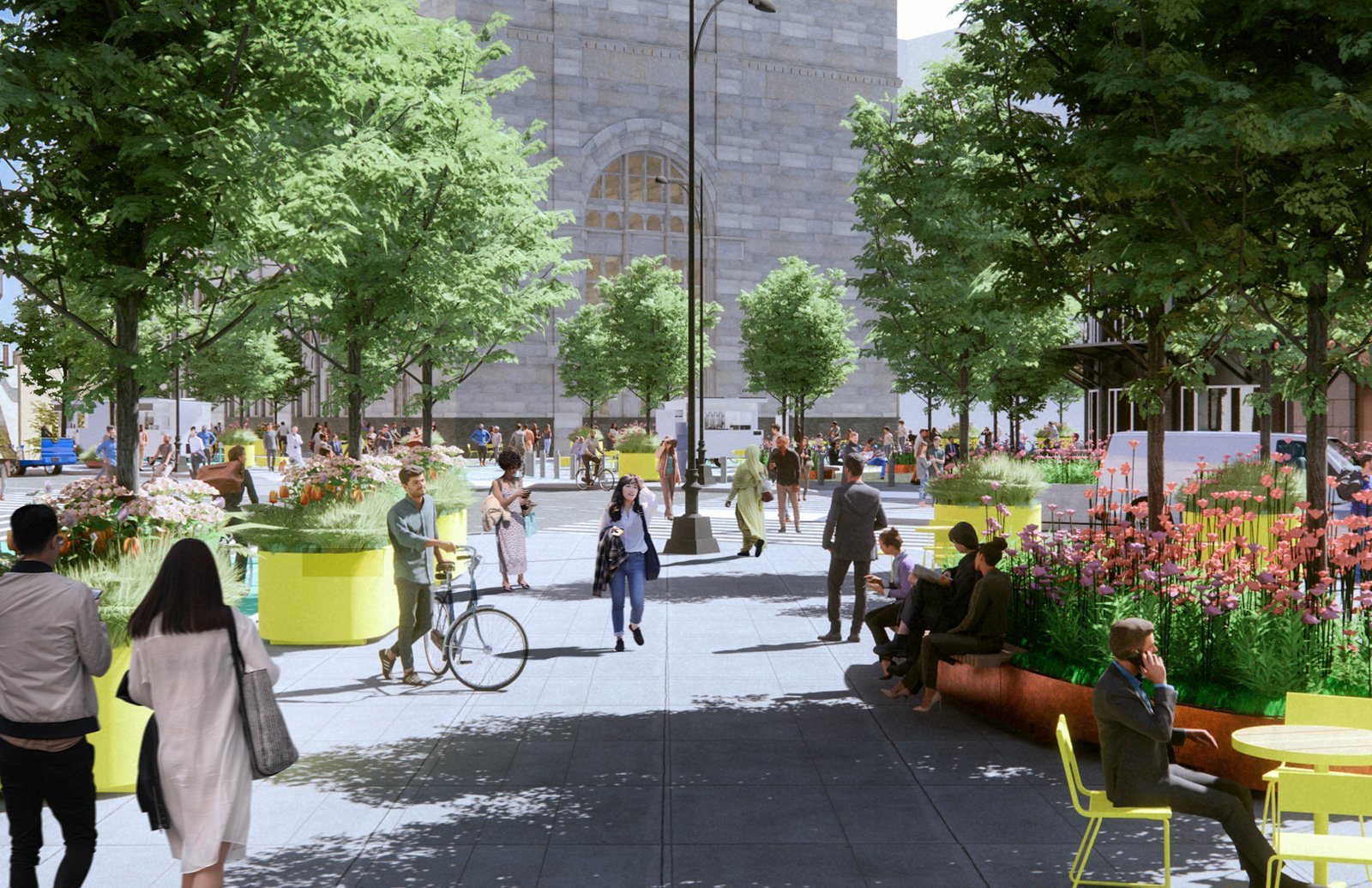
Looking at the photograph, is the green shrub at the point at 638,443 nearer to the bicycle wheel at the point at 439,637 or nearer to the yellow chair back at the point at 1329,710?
the bicycle wheel at the point at 439,637

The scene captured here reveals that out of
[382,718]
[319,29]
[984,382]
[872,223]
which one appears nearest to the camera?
[382,718]

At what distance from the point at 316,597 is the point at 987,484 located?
1153 centimetres

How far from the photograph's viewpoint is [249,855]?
659 centimetres

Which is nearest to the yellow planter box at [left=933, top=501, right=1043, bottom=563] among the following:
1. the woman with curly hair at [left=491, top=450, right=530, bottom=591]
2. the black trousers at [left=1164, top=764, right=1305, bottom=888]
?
the woman with curly hair at [left=491, top=450, right=530, bottom=591]

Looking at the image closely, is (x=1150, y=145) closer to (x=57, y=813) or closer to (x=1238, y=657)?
(x=1238, y=657)

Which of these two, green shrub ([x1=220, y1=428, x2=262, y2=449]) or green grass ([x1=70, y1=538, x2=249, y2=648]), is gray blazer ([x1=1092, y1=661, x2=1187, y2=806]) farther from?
green shrub ([x1=220, y1=428, x2=262, y2=449])

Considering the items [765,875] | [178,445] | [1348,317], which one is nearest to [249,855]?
[765,875]

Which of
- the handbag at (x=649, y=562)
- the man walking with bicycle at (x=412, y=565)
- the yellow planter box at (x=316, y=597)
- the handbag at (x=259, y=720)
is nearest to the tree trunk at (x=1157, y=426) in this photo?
the handbag at (x=649, y=562)

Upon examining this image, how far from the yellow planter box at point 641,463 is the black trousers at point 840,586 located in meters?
30.3

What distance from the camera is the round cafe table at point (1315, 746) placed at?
590cm

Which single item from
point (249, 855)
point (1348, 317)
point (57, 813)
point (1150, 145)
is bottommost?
→ point (249, 855)

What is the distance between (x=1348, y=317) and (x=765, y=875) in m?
6.83

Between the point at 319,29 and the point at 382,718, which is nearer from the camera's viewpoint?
the point at 382,718

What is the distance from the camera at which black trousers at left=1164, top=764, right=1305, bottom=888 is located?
19.3 feet
